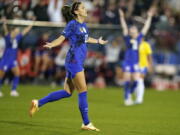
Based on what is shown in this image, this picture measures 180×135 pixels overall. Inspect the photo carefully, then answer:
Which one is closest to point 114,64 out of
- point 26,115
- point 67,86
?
point 26,115

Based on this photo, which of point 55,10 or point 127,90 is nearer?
point 127,90

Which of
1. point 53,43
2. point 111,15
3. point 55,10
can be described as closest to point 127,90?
point 53,43

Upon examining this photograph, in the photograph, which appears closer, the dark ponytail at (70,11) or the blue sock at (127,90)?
the dark ponytail at (70,11)

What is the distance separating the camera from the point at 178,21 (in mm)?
24328

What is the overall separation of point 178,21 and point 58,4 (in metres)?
6.01

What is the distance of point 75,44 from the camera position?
9.91 metres

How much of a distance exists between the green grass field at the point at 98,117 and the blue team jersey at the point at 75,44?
1157mm

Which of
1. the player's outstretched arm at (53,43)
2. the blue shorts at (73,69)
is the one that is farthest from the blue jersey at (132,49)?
the player's outstretched arm at (53,43)

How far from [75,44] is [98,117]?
113 inches

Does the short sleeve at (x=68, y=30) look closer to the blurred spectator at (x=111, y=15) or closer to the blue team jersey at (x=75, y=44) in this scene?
the blue team jersey at (x=75, y=44)

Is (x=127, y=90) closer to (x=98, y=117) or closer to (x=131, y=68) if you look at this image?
(x=131, y=68)

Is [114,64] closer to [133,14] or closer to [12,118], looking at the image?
[133,14]

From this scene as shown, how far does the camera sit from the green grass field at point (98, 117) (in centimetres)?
980

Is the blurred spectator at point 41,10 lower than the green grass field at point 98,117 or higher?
higher
